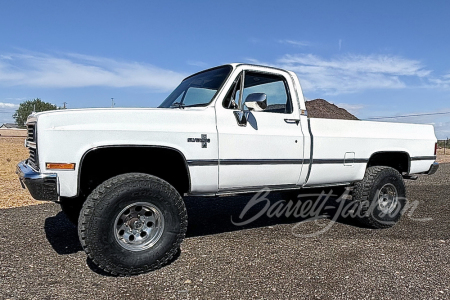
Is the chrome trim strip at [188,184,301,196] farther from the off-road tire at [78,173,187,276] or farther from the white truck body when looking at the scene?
the off-road tire at [78,173,187,276]

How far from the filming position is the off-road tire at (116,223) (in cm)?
316

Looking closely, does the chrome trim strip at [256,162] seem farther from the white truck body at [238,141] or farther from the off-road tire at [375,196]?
the off-road tire at [375,196]

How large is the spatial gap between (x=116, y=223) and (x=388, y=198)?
12.7ft

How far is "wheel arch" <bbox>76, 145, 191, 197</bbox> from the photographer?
3.48 m

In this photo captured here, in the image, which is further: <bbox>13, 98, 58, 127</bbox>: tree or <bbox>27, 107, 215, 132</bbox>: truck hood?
<bbox>13, 98, 58, 127</bbox>: tree

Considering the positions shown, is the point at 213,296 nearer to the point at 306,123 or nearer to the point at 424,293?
the point at 424,293

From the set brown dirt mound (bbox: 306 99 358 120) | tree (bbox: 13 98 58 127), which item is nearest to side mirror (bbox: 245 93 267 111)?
brown dirt mound (bbox: 306 99 358 120)

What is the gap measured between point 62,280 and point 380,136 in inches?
171

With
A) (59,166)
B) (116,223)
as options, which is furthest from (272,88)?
(59,166)

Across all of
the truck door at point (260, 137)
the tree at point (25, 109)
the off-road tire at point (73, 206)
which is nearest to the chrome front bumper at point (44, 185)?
the off-road tire at point (73, 206)

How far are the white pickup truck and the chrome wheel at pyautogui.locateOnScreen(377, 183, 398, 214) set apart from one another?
1 cm

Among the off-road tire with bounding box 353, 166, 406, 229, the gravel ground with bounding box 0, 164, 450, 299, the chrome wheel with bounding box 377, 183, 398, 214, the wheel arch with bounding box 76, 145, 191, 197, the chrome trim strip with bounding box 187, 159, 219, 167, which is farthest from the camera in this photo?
the chrome wheel with bounding box 377, 183, 398, 214

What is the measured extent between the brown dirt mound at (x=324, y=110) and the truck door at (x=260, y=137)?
1.44m

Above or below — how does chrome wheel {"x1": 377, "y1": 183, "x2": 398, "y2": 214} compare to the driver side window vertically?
below
